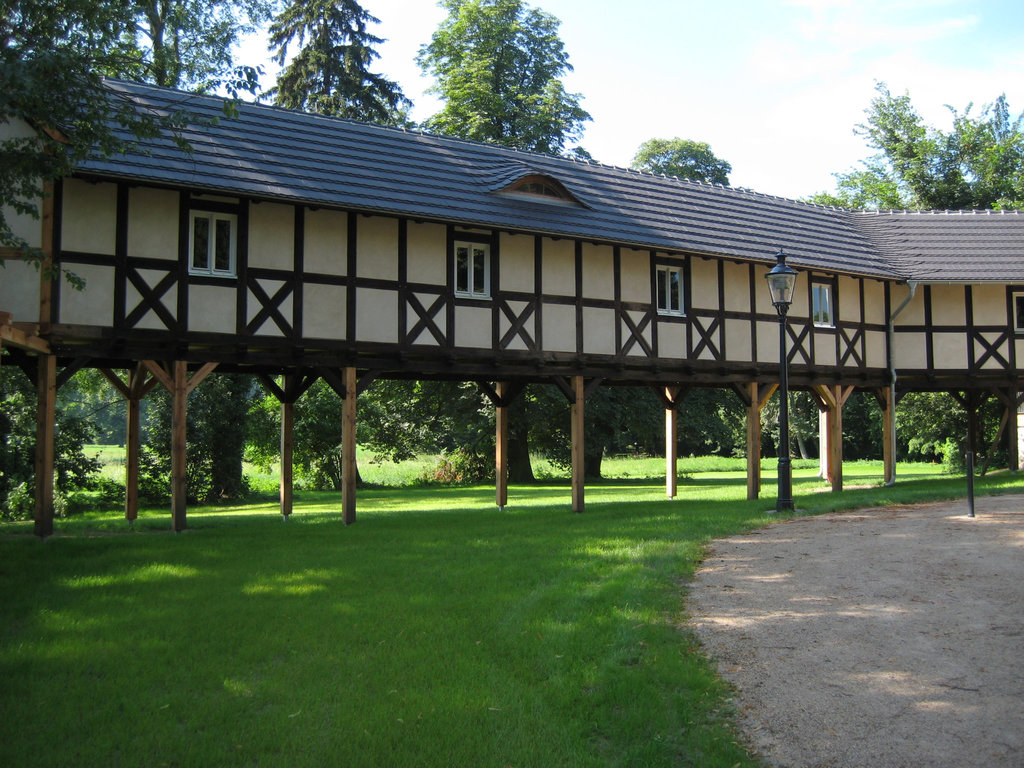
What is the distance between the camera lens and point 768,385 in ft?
62.2

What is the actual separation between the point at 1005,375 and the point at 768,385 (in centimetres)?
663

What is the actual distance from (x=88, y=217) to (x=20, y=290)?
1.44 meters

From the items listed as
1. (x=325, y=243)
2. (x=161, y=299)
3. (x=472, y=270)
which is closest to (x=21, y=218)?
(x=161, y=299)

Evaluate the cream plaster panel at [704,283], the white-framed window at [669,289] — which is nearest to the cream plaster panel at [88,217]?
the white-framed window at [669,289]

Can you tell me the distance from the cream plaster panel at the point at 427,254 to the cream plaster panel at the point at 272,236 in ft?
6.67

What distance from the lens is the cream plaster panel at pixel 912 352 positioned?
69.1 ft

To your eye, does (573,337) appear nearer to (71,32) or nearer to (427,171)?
(427,171)

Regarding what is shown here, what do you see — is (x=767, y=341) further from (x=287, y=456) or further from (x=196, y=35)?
(x=196, y=35)

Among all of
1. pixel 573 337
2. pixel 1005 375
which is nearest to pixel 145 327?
pixel 573 337

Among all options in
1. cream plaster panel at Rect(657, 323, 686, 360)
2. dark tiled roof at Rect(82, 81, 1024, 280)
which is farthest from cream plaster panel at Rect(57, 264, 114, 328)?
cream plaster panel at Rect(657, 323, 686, 360)

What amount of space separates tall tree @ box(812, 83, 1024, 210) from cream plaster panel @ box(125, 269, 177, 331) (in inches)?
1309

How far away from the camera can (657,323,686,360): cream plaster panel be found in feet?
57.9

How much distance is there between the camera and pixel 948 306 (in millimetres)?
21219

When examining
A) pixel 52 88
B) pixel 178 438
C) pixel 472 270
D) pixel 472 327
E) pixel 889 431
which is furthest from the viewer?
pixel 889 431
